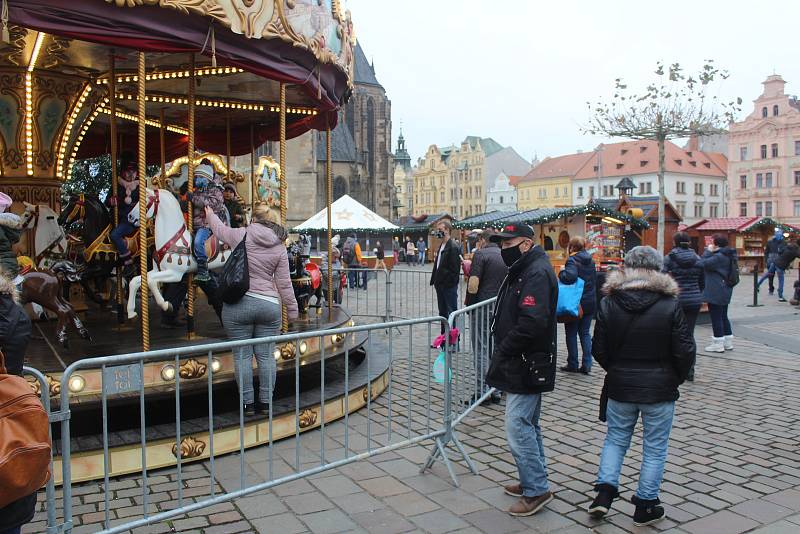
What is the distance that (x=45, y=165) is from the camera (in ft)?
29.5

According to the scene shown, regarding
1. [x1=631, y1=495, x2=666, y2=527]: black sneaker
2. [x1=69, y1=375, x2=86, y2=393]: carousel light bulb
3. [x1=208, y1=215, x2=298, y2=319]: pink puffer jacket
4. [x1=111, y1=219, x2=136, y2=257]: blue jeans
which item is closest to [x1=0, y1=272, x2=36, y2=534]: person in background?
[x1=69, y1=375, x2=86, y2=393]: carousel light bulb

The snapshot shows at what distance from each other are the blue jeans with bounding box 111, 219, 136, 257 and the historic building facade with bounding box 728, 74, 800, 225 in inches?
2570

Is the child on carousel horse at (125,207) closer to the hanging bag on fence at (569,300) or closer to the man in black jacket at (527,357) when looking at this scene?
the hanging bag on fence at (569,300)

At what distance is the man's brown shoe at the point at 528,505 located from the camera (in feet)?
14.8

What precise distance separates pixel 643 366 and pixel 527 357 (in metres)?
0.76

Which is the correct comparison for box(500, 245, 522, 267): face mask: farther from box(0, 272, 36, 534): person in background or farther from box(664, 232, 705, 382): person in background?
box(664, 232, 705, 382): person in background

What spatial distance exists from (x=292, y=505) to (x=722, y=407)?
16.7 feet

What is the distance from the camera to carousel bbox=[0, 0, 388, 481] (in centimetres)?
550

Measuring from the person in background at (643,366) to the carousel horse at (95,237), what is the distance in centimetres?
633

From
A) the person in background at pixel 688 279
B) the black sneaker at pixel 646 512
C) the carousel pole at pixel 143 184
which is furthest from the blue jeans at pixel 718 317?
the carousel pole at pixel 143 184

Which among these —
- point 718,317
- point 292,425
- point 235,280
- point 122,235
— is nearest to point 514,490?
point 292,425

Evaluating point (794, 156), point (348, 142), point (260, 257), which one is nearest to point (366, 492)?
point (260, 257)

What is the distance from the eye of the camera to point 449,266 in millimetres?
10000

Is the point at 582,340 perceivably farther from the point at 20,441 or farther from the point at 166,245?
the point at 20,441
